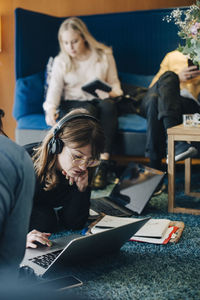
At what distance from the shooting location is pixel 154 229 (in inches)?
→ 61.1

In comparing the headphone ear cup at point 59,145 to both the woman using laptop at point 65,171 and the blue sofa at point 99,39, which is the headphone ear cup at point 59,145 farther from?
the blue sofa at point 99,39

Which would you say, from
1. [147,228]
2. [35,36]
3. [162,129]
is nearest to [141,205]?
[147,228]

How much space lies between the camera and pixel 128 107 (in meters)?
2.70

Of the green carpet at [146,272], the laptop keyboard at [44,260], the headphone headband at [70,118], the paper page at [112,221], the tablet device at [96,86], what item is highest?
the tablet device at [96,86]

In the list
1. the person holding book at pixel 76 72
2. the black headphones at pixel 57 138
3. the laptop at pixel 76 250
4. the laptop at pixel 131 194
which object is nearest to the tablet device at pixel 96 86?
the person holding book at pixel 76 72

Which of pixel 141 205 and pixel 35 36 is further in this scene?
pixel 35 36

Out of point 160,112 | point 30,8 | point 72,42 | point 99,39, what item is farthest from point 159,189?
point 30,8

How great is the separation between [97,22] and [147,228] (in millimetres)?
1973

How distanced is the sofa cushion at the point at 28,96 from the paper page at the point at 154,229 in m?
1.49

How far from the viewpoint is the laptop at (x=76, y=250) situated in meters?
1.13

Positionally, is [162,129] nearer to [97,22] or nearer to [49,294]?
[97,22]

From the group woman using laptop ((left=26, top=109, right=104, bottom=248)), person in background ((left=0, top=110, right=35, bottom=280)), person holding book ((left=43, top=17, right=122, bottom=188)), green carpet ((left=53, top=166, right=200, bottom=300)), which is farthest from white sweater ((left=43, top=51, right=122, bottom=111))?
person in background ((left=0, top=110, right=35, bottom=280))

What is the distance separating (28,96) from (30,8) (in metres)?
0.93

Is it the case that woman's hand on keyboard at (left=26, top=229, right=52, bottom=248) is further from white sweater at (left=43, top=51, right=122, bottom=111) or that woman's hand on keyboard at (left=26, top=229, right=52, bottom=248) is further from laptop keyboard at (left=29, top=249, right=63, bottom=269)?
white sweater at (left=43, top=51, right=122, bottom=111)
